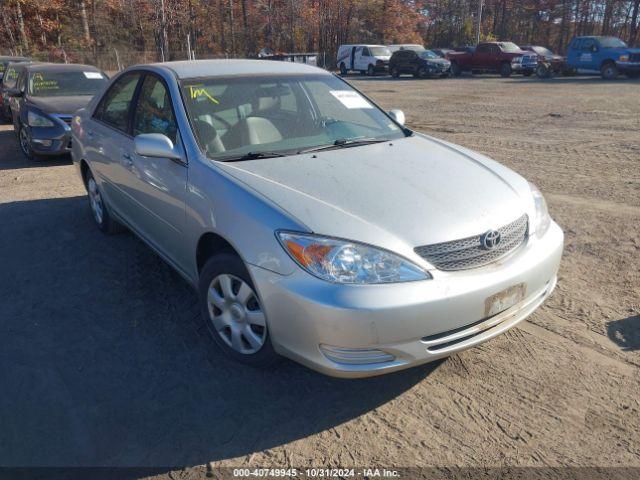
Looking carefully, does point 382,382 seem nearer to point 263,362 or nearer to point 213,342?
point 263,362

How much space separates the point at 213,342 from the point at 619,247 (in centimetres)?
364

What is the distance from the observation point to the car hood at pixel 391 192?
256 cm

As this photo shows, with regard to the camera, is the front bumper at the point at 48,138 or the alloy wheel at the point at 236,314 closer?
the alloy wheel at the point at 236,314

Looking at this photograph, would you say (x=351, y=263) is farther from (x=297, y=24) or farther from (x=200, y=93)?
(x=297, y=24)

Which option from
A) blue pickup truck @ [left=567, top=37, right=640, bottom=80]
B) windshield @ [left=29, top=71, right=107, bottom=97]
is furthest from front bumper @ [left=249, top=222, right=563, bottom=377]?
blue pickup truck @ [left=567, top=37, right=640, bottom=80]

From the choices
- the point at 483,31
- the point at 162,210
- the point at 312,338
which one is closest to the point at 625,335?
the point at 312,338

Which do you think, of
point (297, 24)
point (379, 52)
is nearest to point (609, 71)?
point (379, 52)

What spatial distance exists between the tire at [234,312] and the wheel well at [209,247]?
0.20 feet

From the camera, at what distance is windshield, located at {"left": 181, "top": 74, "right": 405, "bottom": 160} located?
341 cm

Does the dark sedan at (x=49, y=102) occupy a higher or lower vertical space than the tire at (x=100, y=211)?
higher

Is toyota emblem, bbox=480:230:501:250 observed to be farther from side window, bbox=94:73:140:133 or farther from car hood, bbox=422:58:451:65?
car hood, bbox=422:58:451:65

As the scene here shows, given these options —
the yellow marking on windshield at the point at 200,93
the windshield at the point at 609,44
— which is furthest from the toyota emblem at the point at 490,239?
the windshield at the point at 609,44

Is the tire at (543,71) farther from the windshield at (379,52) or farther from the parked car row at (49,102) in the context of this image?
the parked car row at (49,102)

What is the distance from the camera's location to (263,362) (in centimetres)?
287
